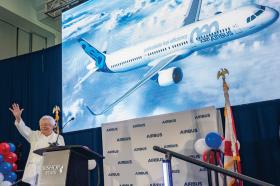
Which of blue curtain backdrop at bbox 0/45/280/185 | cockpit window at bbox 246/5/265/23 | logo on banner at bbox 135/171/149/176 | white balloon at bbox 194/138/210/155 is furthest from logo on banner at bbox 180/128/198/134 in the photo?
cockpit window at bbox 246/5/265/23

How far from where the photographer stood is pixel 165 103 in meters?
3.14

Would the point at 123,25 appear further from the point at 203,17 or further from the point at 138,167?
the point at 138,167

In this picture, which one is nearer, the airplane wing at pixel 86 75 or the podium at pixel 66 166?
the podium at pixel 66 166

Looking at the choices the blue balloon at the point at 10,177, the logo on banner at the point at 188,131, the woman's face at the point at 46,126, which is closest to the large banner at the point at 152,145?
the logo on banner at the point at 188,131

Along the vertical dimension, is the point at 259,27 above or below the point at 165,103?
above

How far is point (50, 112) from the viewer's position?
14.3 feet

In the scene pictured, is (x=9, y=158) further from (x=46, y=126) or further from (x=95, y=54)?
(x=95, y=54)

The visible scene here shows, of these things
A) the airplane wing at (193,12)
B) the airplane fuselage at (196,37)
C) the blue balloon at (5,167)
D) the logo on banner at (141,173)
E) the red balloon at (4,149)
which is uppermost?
the airplane wing at (193,12)

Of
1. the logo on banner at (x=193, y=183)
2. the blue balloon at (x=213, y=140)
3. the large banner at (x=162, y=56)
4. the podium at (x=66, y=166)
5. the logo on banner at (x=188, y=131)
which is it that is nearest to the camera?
the podium at (x=66, y=166)

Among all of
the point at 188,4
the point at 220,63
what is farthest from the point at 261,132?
the point at 188,4

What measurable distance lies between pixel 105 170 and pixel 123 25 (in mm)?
1542

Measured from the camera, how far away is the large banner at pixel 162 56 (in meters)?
2.74

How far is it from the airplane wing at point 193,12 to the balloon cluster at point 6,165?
219 cm

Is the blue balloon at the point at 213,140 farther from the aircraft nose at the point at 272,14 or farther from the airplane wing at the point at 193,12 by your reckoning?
the airplane wing at the point at 193,12
